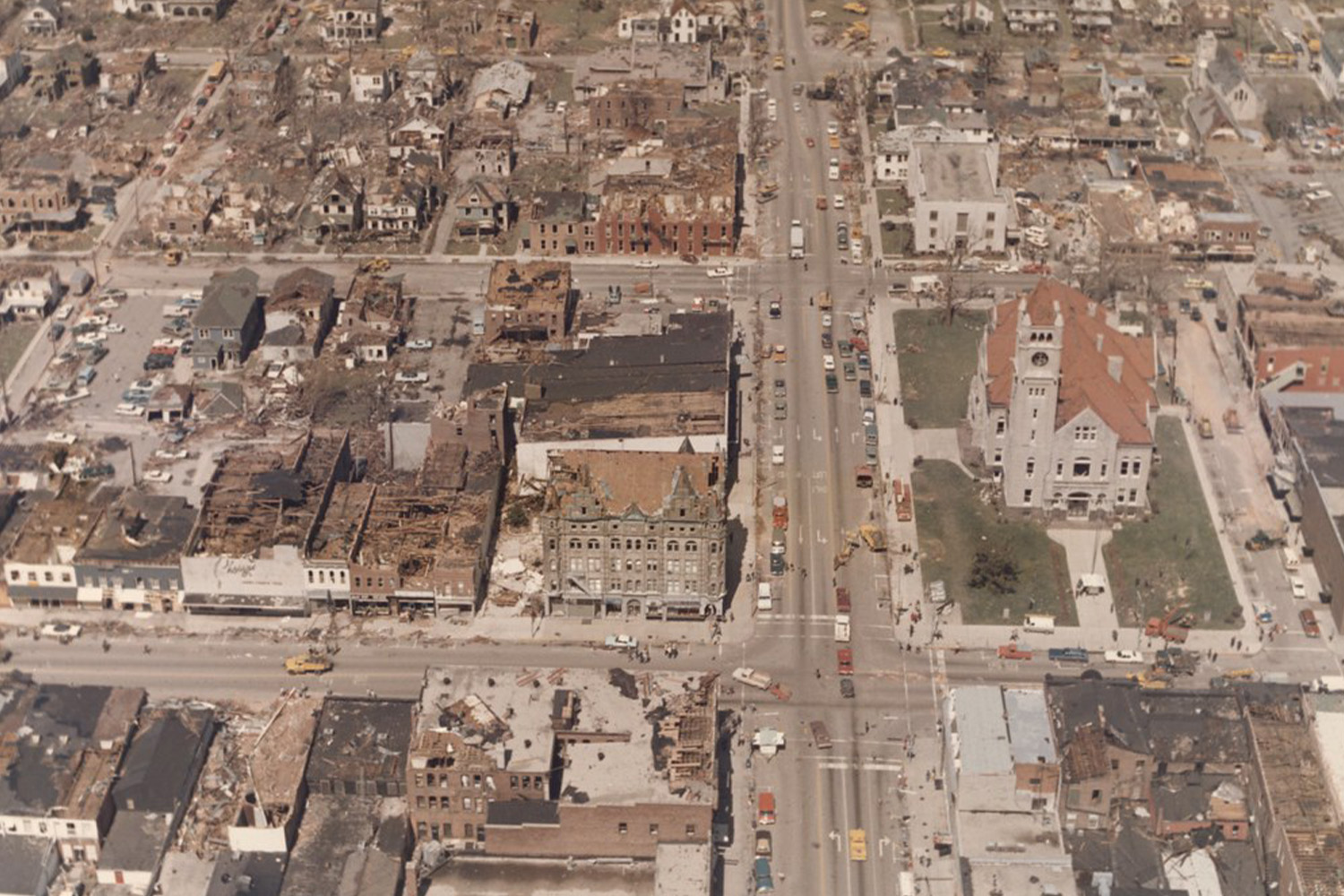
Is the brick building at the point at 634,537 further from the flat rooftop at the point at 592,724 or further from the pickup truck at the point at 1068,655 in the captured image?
the pickup truck at the point at 1068,655

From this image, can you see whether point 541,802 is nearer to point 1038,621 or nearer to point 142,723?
point 142,723

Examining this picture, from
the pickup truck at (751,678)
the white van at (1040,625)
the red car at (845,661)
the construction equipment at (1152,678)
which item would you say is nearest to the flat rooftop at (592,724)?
the pickup truck at (751,678)

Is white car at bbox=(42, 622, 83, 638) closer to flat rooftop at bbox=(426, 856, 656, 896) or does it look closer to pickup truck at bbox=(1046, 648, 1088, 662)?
flat rooftop at bbox=(426, 856, 656, 896)

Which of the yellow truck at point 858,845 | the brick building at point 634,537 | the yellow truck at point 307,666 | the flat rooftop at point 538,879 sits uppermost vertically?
the brick building at point 634,537

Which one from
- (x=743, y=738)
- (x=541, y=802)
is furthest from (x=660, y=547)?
(x=541, y=802)

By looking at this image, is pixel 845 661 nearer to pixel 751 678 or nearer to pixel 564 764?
pixel 751 678

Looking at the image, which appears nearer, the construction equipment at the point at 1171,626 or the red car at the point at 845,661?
the red car at the point at 845,661
